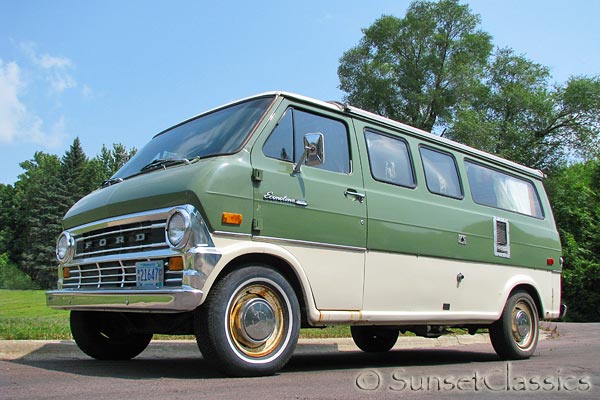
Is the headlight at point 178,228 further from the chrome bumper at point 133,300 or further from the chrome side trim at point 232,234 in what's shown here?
the chrome bumper at point 133,300

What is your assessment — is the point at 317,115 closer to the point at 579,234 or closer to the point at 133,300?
the point at 133,300

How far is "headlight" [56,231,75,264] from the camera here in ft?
18.4

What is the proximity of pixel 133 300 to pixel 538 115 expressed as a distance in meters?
35.2

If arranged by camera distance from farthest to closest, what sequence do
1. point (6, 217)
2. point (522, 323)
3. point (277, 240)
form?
point (6, 217) < point (522, 323) < point (277, 240)

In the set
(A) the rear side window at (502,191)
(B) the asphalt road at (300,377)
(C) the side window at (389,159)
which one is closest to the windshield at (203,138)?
(C) the side window at (389,159)

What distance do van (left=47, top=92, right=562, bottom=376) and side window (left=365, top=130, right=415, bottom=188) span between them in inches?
0.7

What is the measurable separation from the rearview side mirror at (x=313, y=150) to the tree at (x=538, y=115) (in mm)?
29714

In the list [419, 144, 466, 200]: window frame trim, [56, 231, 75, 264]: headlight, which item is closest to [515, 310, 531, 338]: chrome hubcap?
[419, 144, 466, 200]: window frame trim

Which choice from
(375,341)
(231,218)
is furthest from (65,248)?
(375,341)

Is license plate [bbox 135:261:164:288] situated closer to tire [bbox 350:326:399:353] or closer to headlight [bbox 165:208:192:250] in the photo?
headlight [bbox 165:208:192:250]

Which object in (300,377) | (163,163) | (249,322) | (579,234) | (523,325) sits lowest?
(300,377)

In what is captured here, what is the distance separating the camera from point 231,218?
4.66 metres

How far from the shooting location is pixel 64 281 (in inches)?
225

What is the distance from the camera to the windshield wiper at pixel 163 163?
17.0 feet
